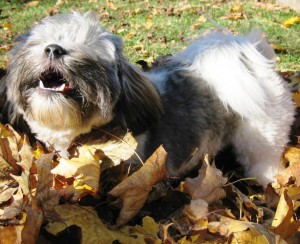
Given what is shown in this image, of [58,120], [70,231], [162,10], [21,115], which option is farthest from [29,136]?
[162,10]

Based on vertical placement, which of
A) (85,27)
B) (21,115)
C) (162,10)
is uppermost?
(85,27)

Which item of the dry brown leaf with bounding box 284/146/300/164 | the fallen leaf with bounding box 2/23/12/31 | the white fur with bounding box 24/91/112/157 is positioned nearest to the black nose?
the white fur with bounding box 24/91/112/157

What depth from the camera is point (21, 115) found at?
282 cm

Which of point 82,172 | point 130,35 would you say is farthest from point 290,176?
point 130,35

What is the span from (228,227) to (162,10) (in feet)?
23.3

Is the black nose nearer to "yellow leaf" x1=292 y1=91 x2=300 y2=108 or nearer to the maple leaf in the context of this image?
the maple leaf

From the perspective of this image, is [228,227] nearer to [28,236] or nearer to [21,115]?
[28,236]

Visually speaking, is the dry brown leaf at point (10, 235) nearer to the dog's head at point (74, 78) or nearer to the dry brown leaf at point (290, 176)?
the dog's head at point (74, 78)

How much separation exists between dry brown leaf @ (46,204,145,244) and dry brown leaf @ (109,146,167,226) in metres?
0.14

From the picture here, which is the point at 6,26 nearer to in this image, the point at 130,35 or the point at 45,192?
the point at 130,35

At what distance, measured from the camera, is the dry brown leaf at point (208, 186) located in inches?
91.5

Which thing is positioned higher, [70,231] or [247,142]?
[70,231]

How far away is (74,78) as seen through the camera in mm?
2426

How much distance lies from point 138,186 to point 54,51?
0.76 meters
